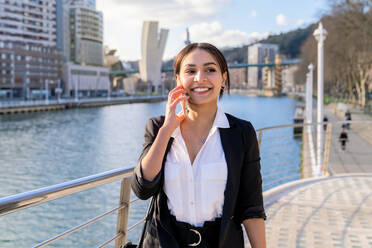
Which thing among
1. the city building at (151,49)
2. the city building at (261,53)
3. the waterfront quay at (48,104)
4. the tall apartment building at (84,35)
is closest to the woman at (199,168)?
the waterfront quay at (48,104)

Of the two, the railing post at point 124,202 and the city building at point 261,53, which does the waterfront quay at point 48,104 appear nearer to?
the railing post at point 124,202

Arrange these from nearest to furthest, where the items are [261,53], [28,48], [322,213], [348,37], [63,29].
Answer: [322,213]
[348,37]
[28,48]
[63,29]
[261,53]

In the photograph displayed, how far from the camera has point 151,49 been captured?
98.1 metres

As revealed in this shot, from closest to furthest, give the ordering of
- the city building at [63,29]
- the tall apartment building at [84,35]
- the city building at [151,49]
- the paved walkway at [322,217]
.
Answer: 1. the paved walkway at [322,217]
2. the city building at [63,29]
3. the city building at [151,49]
4. the tall apartment building at [84,35]

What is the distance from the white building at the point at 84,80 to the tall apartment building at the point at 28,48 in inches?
143

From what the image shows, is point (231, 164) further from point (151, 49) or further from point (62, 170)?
point (151, 49)

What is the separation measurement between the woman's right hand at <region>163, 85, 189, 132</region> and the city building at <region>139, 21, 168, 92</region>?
92.6 metres

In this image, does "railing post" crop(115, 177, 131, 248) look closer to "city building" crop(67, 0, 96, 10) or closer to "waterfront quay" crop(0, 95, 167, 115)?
"waterfront quay" crop(0, 95, 167, 115)

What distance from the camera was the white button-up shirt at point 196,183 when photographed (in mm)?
1473

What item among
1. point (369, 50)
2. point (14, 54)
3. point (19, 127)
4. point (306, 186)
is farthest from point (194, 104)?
point (14, 54)

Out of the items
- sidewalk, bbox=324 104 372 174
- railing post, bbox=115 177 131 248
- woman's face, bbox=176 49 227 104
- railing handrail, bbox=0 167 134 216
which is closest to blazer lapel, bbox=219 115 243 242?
woman's face, bbox=176 49 227 104

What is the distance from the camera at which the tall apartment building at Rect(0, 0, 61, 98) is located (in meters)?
66.8

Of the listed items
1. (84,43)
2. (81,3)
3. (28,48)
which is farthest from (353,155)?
(81,3)

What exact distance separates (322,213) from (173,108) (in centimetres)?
344
